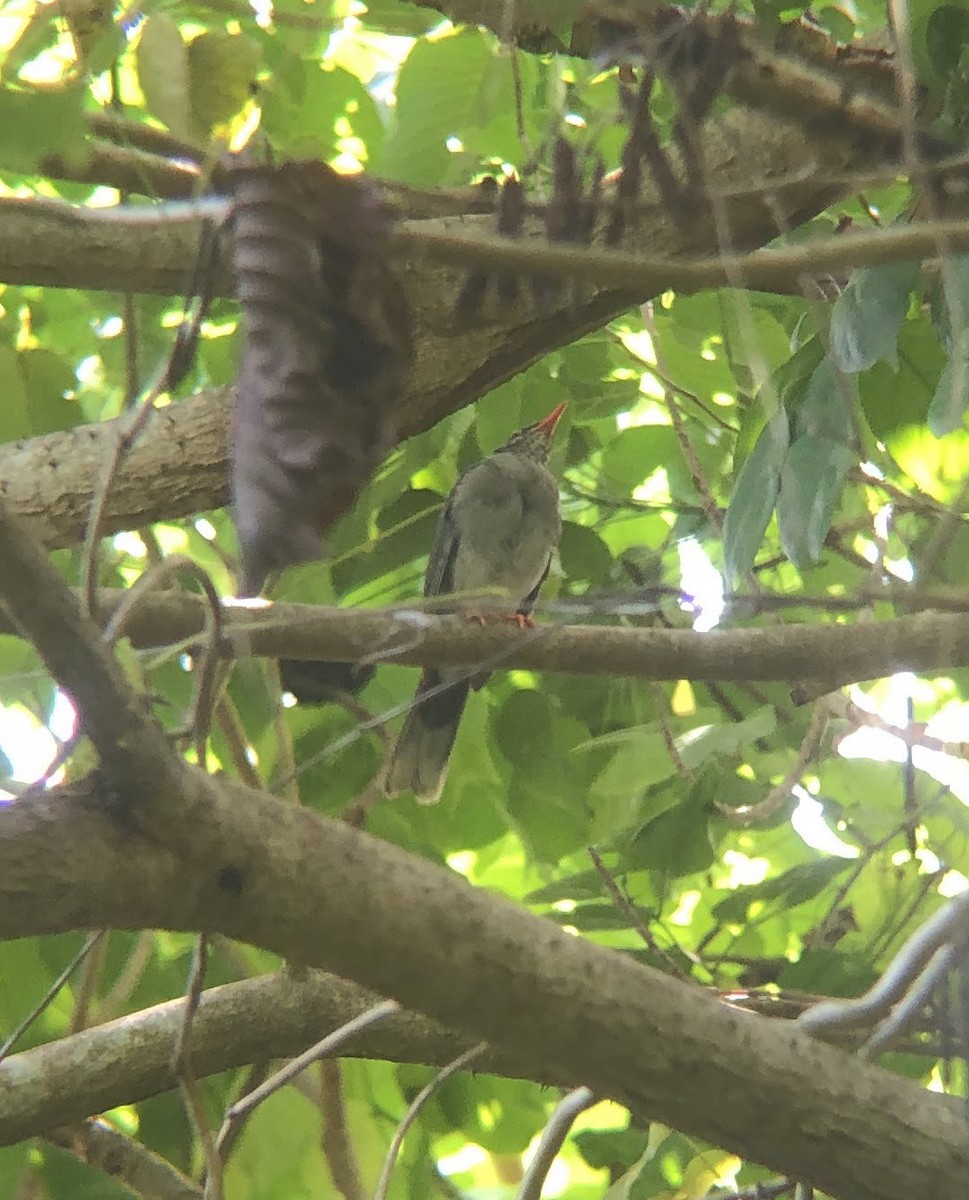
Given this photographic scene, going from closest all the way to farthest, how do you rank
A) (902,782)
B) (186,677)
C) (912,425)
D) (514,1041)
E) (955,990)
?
1. (514,1041)
2. (955,990)
3. (912,425)
4. (186,677)
5. (902,782)

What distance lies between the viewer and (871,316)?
1492mm

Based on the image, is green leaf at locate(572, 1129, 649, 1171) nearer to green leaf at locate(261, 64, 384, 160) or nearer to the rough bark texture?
the rough bark texture

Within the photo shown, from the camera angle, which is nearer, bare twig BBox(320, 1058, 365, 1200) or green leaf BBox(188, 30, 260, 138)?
green leaf BBox(188, 30, 260, 138)

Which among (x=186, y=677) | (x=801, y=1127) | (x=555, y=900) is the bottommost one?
(x=801, y=1127)

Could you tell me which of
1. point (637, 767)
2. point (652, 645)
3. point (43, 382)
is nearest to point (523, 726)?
point (637, 767)

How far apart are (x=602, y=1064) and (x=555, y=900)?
886mm

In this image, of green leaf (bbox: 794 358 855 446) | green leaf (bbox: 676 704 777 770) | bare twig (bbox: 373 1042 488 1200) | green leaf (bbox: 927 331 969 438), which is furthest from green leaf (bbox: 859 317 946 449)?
bare twig (bbox: 373 1042 488 1200)

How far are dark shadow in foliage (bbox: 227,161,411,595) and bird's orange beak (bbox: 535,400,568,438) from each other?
1.49m

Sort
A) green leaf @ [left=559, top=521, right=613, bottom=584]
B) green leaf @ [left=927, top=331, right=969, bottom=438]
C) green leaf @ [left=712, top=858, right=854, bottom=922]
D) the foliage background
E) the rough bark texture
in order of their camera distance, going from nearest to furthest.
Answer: green leaf @ [left=927, top=331, right=969, bottom=438] → the foliage background → the rough bark texture → green leaf @ [left=712, top=858, right=854, bottom=922] → green leaf @ [left=559, top=521, right=613, bottom=584]

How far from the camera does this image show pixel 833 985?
1947mm

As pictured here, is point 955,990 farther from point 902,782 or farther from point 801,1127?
point 902,782

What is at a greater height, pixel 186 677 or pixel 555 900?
pixel 186 677

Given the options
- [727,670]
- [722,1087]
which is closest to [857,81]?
[727,670]

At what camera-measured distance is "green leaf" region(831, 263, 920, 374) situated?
148 cm
